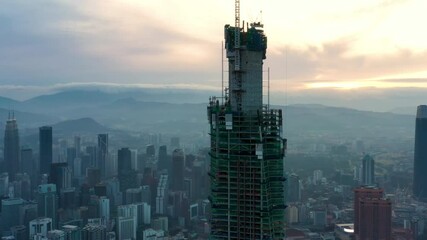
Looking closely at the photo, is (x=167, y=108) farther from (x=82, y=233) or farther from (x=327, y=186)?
(x=82, y=233)

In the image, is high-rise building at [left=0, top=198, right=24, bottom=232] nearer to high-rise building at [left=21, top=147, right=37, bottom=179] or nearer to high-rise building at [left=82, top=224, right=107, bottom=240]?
high-rise building at [left=82, top=224, right=107, bottom=240]

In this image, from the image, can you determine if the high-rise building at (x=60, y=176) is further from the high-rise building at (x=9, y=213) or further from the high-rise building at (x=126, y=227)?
the high-rise building at (x=126, y=227)

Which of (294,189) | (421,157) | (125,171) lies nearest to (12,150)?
(125,171)

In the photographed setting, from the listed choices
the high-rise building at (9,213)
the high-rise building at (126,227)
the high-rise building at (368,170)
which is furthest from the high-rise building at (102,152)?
the high-rise building at (368,170)

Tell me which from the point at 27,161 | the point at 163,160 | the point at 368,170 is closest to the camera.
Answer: the point at 368,170

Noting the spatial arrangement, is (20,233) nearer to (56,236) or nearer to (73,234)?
(56,236)

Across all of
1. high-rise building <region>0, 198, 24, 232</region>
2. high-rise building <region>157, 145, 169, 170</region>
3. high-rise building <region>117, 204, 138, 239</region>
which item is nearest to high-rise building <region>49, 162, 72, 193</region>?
high-rise building <region>0, 198, 24, 232</region>
